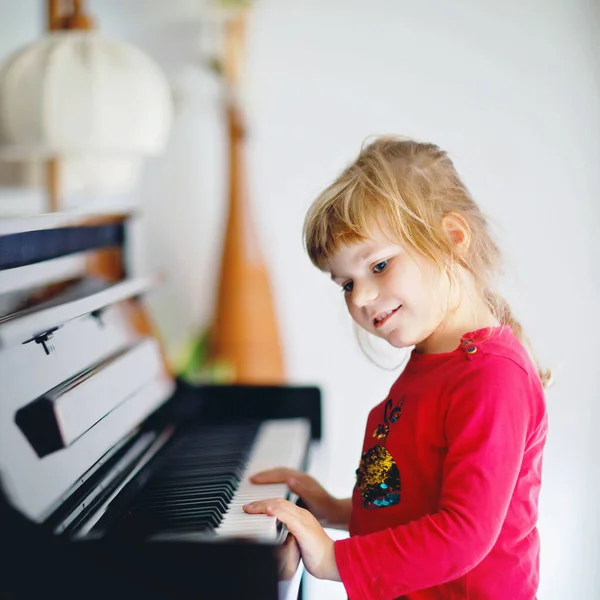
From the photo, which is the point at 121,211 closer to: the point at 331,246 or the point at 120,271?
the point at 120,271

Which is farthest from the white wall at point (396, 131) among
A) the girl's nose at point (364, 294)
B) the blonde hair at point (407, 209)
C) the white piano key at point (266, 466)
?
the girl's nose at point (364, 294)

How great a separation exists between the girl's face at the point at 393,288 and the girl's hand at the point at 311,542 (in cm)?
28

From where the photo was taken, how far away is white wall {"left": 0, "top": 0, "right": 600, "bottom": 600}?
Answer: 2473 millimetres

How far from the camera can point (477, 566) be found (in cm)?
103

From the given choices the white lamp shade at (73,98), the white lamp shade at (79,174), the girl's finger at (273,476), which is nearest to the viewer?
the girl's finger at (273,476)

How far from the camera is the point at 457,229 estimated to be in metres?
1.09

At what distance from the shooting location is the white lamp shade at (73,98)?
1883 millimetres

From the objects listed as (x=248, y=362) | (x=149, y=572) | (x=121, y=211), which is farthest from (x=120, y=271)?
(x=248, y=362)

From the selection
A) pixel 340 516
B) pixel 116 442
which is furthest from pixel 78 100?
pixel 340 516

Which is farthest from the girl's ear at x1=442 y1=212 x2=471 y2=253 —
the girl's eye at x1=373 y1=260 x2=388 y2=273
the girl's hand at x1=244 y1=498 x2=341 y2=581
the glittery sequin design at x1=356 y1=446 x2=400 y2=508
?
the girl's hand at x1=244 y1=498 x2=341 y2=581

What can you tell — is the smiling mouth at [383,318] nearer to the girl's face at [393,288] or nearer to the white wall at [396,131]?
the girl's face at [393,288]

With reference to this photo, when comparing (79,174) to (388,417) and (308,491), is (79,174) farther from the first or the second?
(388,417)

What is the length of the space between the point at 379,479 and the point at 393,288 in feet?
0.92

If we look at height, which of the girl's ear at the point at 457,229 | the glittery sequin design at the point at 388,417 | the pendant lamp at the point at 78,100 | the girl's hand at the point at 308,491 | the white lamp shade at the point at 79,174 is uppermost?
the pendant lamp at the point at 78,100
